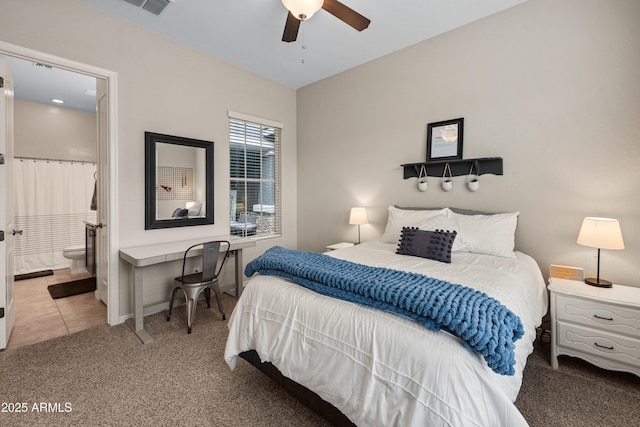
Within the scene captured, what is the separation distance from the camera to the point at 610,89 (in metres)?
Answer: 2.26

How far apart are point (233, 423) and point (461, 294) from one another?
4.59 feet

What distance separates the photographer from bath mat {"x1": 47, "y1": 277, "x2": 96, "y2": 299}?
3.68 m

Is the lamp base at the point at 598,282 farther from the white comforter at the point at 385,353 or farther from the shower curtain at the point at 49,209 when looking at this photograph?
the shower curtain at the point at 49,209

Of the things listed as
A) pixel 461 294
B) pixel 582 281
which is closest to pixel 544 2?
pixel 582 281

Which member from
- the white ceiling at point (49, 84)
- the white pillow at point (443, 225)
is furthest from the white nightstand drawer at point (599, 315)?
the white ceiling at point (49, 84)

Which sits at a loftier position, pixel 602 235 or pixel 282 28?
pixel 282 28

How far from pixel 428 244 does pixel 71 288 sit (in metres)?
4.50

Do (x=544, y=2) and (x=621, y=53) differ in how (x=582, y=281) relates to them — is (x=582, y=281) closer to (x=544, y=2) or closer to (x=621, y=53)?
(x=621, y=53)

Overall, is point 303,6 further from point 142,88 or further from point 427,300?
point 427,300

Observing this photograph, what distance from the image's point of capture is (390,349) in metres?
1.24

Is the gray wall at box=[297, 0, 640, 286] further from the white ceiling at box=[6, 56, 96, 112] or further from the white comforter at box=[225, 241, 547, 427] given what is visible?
the white ceiling at box=[6, 56, 96, 112]

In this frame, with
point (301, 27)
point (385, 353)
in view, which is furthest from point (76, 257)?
point (385, 353)

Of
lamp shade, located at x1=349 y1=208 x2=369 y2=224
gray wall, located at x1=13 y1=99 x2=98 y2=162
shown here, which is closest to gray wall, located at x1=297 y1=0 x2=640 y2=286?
lamp shade, located at x1=349 y1=208 x2=369 y2=224

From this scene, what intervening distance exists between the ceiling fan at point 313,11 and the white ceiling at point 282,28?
0.44m
